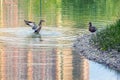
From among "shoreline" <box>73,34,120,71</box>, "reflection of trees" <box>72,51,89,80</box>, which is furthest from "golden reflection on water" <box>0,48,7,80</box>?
"shoreline" <box>73,34,120,71</box>

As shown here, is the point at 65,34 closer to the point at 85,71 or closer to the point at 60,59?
the point at 60,59

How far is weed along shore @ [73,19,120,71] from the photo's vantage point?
16.0m

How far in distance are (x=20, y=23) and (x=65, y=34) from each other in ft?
17.0

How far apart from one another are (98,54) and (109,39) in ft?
2.62

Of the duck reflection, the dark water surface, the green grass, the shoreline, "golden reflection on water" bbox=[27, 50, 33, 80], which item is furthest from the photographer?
the duck reflection

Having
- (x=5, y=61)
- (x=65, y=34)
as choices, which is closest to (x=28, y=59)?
(x=5, y=61)

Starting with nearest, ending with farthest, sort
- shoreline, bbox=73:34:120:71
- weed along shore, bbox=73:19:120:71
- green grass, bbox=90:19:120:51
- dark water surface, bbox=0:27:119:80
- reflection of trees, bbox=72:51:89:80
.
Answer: reflection of trees, bbox=72:51:89:80 → dark water surface, bbox=0:27:119:80 → shoreline, bbox=73:34:120:71 → weed along shore, bbox=73:19:120:71 → green grass, bbox=90:19:120:51

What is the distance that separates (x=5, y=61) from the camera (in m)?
16.4

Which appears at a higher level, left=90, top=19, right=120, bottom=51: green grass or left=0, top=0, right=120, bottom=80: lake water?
left=90, top=19, right=120, bottom=51: green grass

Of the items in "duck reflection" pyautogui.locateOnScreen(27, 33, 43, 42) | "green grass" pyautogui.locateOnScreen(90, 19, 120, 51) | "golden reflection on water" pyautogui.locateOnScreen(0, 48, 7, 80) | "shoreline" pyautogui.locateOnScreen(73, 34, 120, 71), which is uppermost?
"green grass" pyautogui.locateOnScreen(90, 19, 120, 51)

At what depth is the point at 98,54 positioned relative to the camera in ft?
55.8

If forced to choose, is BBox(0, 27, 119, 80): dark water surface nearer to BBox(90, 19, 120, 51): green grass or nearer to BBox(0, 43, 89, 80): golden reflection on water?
BBox(0, 43, 89, 80): golden reflection on water

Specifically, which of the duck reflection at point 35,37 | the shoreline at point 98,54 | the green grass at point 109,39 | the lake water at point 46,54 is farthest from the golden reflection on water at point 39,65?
the duck reflection at point 35,37

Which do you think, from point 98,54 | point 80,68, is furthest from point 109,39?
point 80,68
